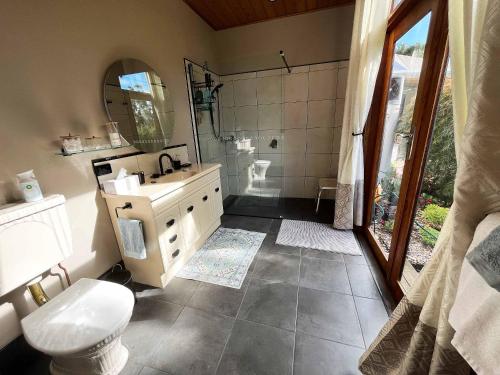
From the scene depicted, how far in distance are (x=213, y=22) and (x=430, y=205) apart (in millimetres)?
3246

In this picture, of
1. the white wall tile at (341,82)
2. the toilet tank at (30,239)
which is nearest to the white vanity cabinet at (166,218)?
the toilet tank at (30,239)

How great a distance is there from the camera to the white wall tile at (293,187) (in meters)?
3.30

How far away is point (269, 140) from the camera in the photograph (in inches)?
124

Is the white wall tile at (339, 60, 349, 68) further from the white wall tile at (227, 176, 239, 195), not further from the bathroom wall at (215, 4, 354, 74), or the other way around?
the white wall tile at (227, 176, 239, 195)

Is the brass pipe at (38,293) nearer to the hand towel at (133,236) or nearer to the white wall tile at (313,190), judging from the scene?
the hand towel at (133,236)

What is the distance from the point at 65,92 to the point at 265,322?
1.95 m

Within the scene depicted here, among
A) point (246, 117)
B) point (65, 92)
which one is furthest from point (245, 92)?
point (65, 92)

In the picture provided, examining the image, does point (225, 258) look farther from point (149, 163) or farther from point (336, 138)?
point (336, 138)

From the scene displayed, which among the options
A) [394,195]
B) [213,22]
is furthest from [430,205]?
[213,22]

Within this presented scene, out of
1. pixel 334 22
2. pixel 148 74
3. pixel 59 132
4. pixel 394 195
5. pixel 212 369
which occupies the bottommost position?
pixel 212 369

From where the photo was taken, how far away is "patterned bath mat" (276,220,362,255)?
6.78 ft

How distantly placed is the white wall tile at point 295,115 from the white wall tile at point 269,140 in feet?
0.57

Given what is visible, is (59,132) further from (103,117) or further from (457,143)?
(457,143)

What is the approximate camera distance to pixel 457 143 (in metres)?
0.72
